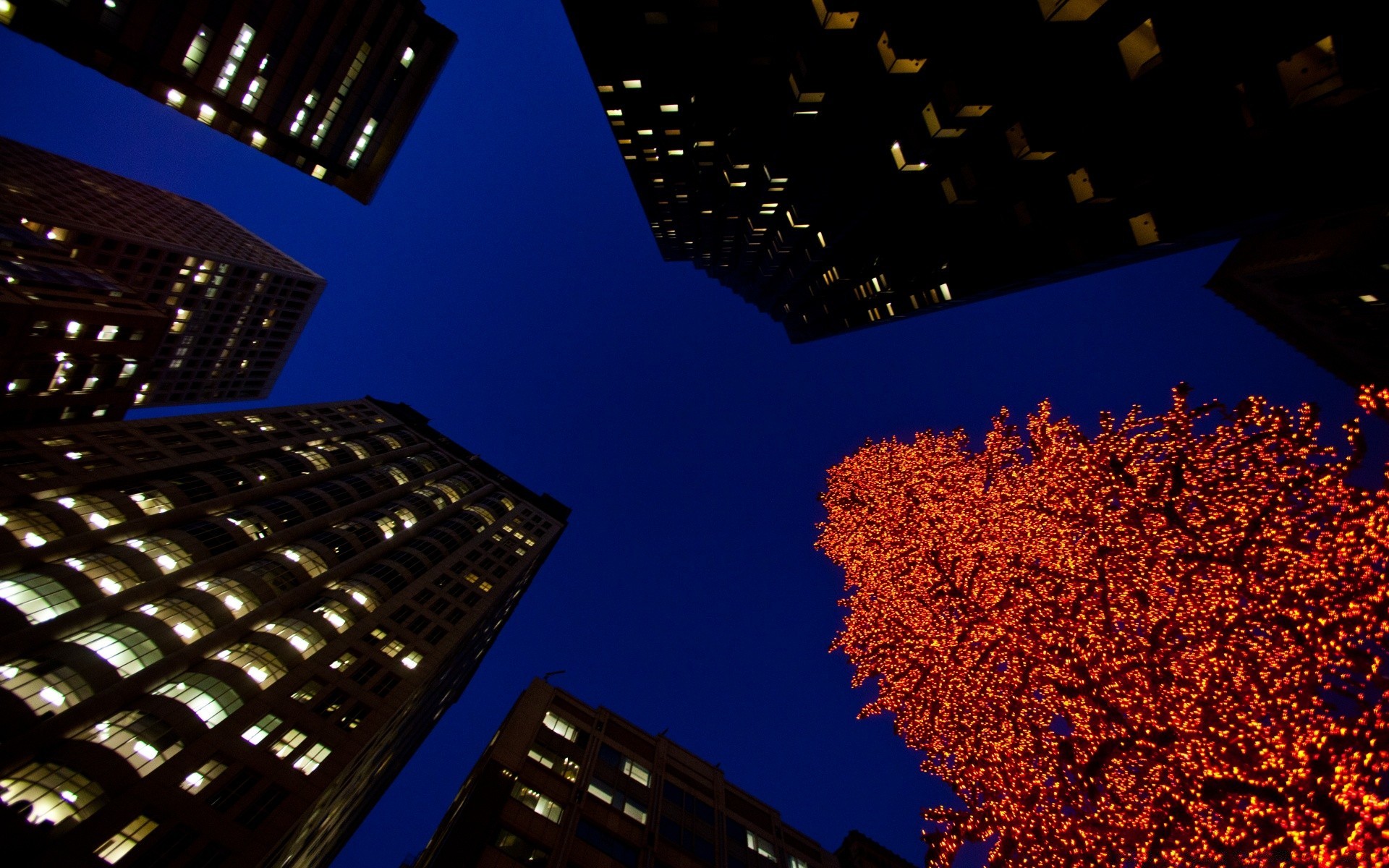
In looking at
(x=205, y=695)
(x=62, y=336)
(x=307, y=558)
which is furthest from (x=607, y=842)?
(x=62, y=336)

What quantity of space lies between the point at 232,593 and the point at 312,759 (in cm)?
1253

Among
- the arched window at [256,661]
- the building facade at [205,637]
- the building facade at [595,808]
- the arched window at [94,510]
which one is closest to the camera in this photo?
the building facade at [595,808]

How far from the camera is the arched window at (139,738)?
2616 cm

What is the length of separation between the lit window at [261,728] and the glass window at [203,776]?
1.85 meters

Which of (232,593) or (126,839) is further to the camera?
(232,593)

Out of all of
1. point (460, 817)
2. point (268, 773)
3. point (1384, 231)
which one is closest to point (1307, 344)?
point (1384, 231)

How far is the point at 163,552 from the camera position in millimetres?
36219

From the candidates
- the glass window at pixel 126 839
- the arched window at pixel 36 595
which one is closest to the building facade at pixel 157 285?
the arched window at pixel 36 595

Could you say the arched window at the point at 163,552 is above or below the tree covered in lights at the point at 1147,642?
below

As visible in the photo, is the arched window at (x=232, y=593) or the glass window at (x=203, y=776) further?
the arched window at (x=232, y=593)

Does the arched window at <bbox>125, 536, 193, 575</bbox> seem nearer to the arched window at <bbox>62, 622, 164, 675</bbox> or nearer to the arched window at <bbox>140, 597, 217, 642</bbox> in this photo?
Answer: the arched window at <bbox>140, 597, 217, 642</bbox>

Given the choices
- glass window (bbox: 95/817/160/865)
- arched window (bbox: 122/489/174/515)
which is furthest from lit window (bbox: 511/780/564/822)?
arched window (bbox: 122/489/174/515)

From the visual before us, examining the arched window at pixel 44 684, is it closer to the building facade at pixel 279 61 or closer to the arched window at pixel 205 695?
the arched window at pixel 205 695

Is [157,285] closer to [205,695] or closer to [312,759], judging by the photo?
[205,695]
